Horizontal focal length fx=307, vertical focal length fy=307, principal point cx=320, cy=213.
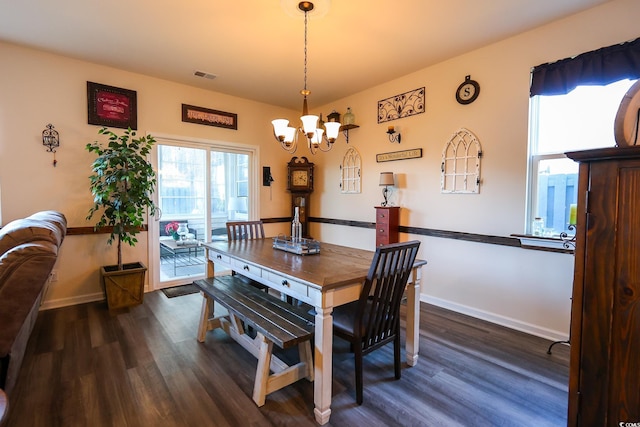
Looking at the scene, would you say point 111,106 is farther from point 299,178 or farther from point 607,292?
point 607,292

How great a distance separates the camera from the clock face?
16.6 ft

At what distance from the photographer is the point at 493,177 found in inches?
119

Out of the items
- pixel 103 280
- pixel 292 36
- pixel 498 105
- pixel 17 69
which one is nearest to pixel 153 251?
pixel 103 280

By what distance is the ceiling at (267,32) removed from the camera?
2391 millimetres

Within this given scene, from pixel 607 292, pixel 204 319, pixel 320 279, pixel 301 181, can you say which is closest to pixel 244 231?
pixel 204 319

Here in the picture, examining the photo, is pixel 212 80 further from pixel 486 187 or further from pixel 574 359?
pixel 574 359

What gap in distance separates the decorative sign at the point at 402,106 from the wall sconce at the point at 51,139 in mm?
3743

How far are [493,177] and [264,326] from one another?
2577 mm

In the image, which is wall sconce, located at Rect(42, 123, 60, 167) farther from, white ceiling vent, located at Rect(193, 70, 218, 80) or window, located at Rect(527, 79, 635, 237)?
window, located at Rect(527, 79, 635, 237)

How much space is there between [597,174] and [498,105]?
2.31 meters

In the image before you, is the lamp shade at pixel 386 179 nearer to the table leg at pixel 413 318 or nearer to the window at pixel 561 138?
the window at pixel 561 138

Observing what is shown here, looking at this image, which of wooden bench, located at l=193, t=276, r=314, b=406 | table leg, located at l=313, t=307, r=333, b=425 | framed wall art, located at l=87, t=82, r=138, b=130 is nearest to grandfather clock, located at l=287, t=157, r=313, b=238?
framed wall art, located at l=87, t=82, r=138, b=130

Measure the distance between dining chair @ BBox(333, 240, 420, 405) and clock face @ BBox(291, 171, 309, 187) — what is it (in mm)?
3208

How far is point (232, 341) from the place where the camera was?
2.63 metres
